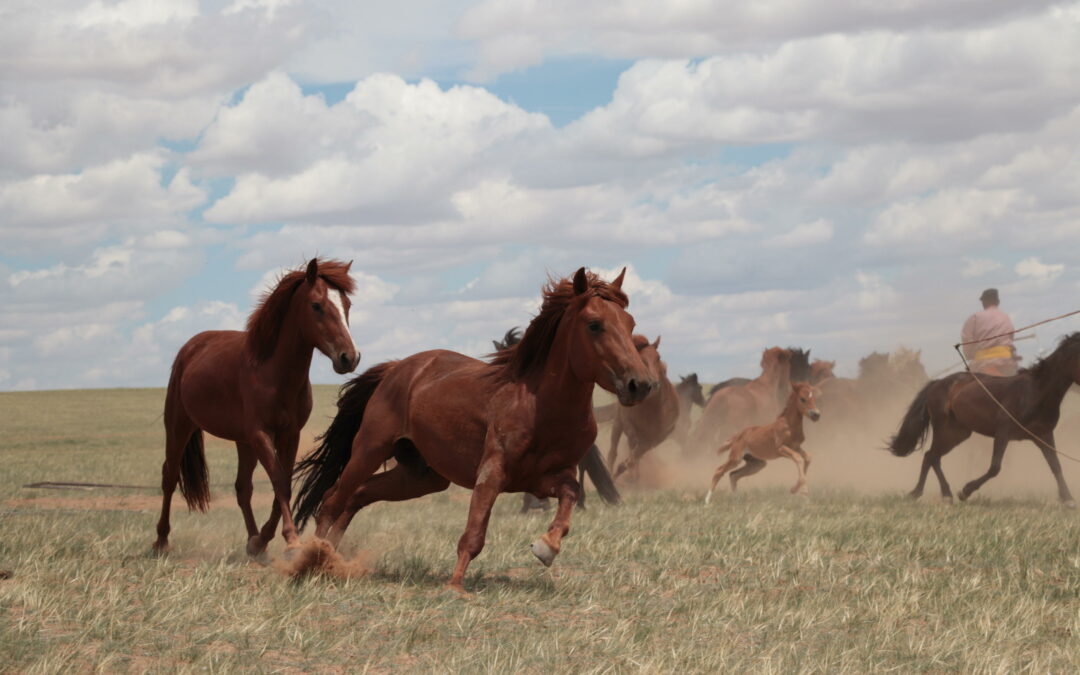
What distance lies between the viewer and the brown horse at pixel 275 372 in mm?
8406

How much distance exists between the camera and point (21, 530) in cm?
975

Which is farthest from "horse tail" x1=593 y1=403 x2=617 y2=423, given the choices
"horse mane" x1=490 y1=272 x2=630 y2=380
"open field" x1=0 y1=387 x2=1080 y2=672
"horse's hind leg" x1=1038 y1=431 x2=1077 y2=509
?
"horse mane" x1=490 y1=272 x2=630 y2=380

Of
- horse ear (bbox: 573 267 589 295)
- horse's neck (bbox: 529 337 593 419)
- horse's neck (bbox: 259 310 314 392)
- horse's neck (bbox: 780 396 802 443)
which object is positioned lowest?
horse's neck (bbox: 780 396 802 443)

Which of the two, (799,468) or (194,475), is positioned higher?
(194,475)

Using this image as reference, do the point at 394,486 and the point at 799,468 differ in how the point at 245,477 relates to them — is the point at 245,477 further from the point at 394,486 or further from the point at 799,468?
the point at 799,468

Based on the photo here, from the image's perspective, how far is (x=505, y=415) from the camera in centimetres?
723

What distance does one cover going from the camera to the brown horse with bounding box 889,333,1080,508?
15.2 m

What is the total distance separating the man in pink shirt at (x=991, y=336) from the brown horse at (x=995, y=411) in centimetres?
110

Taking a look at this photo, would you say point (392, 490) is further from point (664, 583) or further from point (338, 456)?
point (664, 583)

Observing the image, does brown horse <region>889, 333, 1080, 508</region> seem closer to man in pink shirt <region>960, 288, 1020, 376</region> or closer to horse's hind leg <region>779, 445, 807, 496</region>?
man in pink shirt <region>960, 288, 1020, 376</region>

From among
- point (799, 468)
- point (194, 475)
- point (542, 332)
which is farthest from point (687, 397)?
point (542, 332)

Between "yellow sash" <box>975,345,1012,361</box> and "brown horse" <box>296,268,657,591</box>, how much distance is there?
Result: 11.9m

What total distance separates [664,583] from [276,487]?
2.87m

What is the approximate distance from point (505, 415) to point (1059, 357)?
1049 centimetres
